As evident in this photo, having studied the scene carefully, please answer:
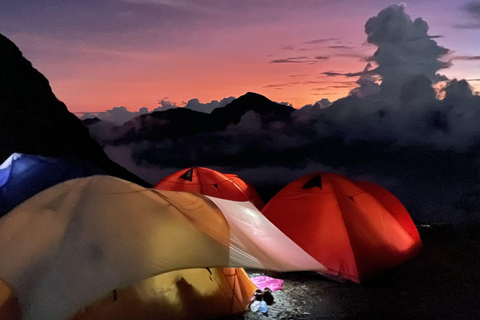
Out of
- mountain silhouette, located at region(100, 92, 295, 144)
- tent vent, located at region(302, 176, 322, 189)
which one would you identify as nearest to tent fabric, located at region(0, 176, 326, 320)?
tent vent, located at region(302, 176, 322, 189)

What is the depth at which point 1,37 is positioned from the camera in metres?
39.2

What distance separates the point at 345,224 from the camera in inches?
335

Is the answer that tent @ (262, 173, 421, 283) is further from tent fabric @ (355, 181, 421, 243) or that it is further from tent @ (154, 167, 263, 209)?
tent @ (154, 167, 263, 209)

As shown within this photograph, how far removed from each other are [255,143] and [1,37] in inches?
5116

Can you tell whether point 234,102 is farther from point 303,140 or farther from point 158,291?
point 158,291

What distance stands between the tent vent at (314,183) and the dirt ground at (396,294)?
1942mm

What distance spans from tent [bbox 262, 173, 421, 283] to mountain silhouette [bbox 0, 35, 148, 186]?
2291 cm

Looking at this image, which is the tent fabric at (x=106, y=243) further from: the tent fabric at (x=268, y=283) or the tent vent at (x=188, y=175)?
the tent vent at (x=188, y=175)

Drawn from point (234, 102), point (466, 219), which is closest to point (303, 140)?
point (234, 102)

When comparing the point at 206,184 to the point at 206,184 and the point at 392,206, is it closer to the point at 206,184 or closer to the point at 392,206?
the point at 206,184

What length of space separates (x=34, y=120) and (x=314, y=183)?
30.6 meters

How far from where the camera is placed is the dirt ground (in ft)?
21.9

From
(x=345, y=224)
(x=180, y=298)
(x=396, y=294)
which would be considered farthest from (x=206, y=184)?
(x=180, y=298)

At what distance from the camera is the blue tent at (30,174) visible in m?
10.9
